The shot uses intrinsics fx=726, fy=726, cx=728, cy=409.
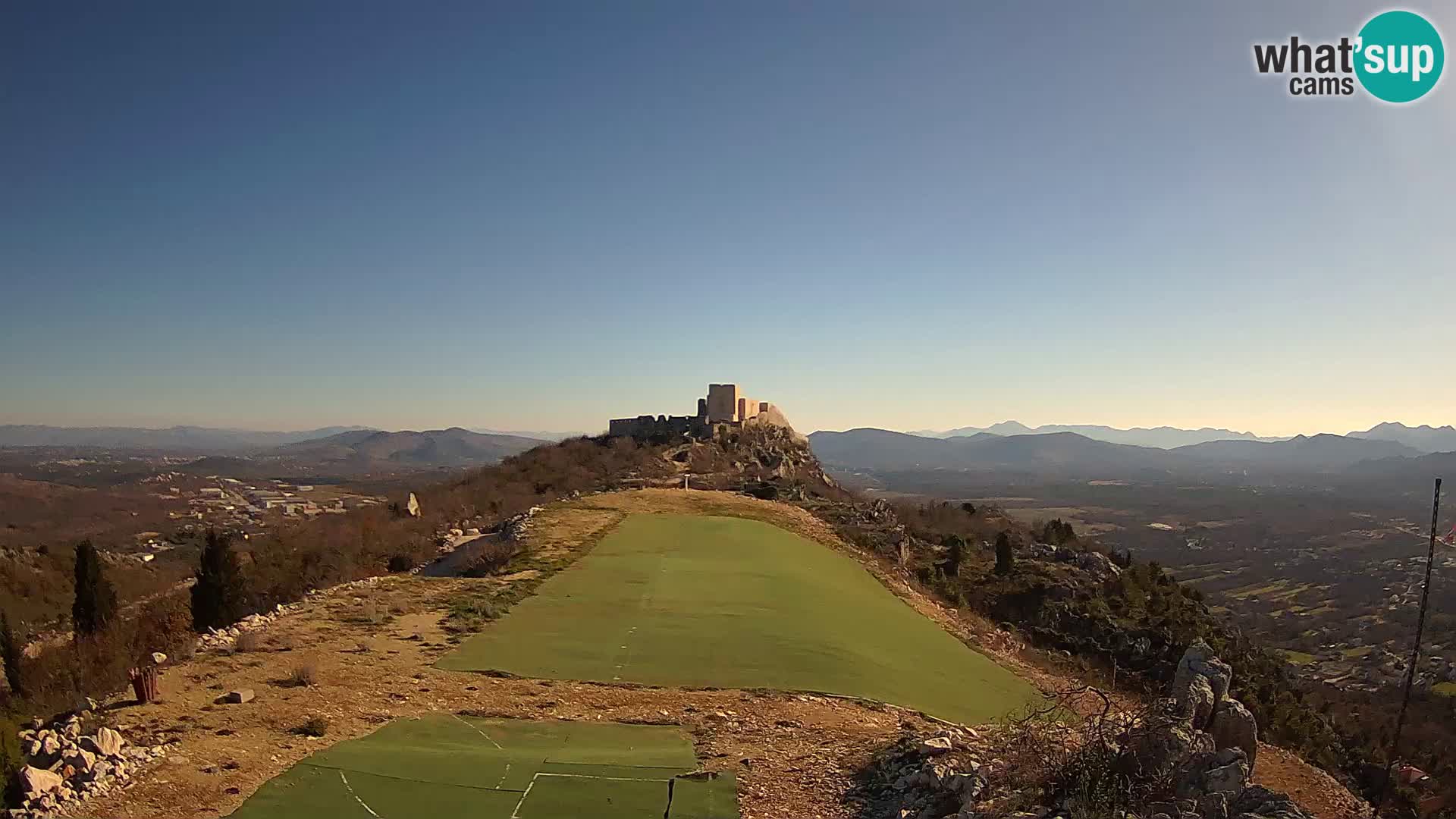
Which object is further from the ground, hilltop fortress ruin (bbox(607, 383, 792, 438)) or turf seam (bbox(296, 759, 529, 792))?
hilltop fortress ruin (bbox(607, 383, 792, 438))

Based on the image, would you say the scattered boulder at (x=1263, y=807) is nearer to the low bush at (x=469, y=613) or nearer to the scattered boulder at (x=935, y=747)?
the scattered boulder at (x=935, y=747)

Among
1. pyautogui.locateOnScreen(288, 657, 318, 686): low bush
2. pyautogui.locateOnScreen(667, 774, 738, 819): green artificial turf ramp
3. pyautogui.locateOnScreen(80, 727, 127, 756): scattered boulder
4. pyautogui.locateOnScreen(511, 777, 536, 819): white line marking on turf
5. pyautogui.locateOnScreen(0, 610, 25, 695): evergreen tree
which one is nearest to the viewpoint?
pyautogui.locateOnScreen(511, 777, 536, 819): white line marking on turf

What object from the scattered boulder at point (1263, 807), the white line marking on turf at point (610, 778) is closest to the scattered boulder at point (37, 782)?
the white line marking on turf at point (610, 778)

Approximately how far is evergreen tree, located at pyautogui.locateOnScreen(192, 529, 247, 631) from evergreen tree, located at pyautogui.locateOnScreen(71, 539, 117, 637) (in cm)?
443

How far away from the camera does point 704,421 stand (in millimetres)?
67625

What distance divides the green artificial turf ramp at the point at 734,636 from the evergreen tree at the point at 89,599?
39.2 feet

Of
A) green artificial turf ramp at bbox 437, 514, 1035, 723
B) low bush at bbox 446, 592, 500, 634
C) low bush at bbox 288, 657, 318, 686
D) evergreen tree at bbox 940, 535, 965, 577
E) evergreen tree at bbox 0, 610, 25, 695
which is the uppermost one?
low bush at bbox 288, 657, 318, 686

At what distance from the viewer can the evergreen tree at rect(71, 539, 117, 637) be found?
62.4 feet

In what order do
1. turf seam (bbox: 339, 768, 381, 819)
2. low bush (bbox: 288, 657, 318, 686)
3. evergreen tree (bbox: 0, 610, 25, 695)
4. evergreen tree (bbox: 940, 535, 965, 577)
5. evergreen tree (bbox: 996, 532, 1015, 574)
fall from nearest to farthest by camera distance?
turf seam (bbox: 339, 768, 381, 819)
low bush (bbox: 288, 657, 318, 686)
evergreen tree (bbox: 0, 610, 25, 695)
evergreen tree (bbox: 940, 535, 965, 577)
evergreen tree (bbox: 996, 532, 1015, 574)

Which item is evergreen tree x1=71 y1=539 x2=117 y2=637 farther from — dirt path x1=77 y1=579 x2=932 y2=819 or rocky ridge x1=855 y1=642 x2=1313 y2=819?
rocky ridge x1=855 y1=642 x2=1313 y2=819

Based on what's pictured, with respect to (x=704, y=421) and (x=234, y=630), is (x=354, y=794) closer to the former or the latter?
(x=234, y=630)

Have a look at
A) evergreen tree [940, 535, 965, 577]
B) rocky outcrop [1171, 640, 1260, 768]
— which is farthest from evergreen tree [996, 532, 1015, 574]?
rocky outcrop [1171, 640, 1260, 768]

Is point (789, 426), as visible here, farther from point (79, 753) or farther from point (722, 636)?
point (79, 753)

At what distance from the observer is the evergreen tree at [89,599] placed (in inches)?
749
